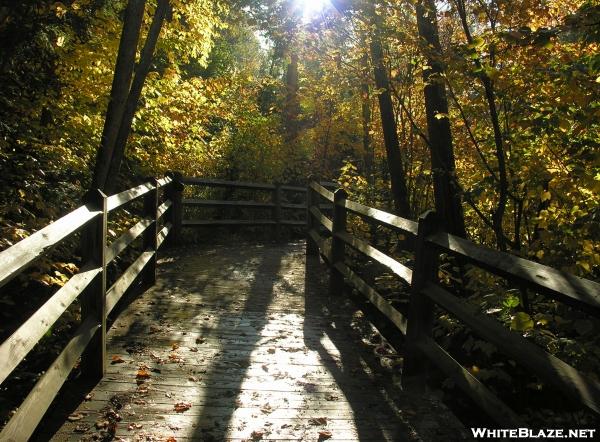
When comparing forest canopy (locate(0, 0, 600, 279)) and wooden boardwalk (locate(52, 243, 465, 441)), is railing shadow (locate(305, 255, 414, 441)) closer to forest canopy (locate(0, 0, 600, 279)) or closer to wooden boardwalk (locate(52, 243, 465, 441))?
wooden boardwalk (locate(52, 243, 465, 441))

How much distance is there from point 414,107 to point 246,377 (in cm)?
763

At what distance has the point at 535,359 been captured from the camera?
2641 mm

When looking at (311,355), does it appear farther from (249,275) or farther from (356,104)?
(356,104)

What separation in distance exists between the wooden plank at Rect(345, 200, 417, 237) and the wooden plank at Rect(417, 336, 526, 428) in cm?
94

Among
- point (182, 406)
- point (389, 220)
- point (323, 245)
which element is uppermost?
point (389, 220)

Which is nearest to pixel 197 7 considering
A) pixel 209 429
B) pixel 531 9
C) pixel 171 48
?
pixel 171 48

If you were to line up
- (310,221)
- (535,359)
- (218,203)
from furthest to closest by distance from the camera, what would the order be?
(218,203) < (310,221) < (535,359)

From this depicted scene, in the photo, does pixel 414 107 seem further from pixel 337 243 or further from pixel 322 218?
pixel 337 243

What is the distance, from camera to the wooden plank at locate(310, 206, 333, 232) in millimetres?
8044

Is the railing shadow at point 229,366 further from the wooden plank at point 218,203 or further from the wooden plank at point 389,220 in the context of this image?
the wooden plank at point 218,203

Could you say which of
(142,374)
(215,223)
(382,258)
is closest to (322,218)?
(382,258)

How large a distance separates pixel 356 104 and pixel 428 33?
33.6 ft

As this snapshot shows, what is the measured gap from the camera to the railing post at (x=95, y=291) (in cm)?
394

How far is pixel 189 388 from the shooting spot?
4.04m
